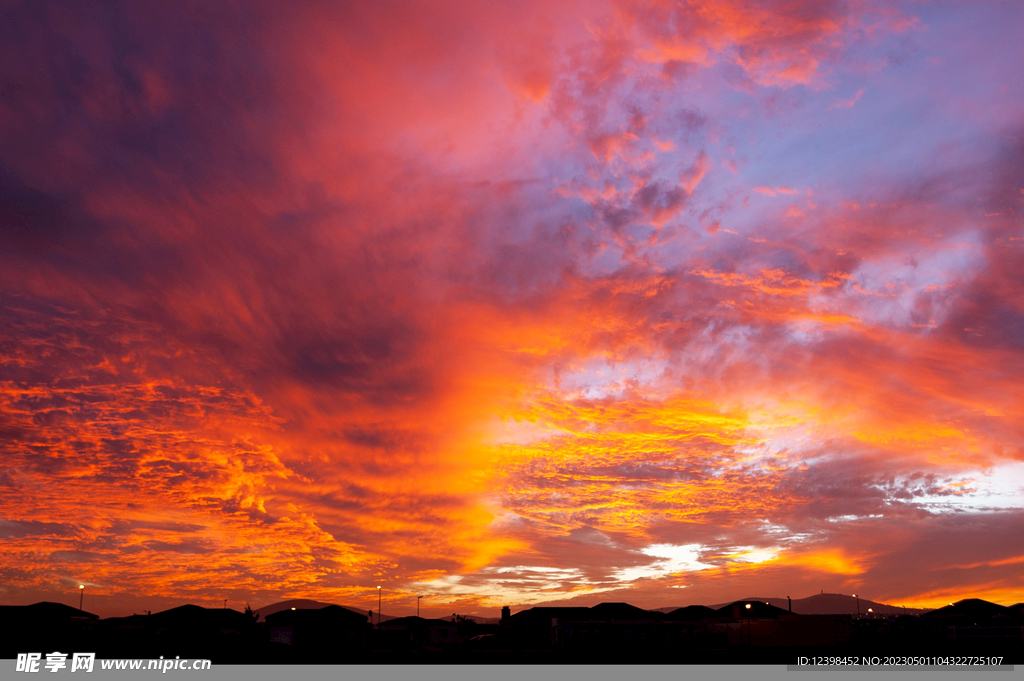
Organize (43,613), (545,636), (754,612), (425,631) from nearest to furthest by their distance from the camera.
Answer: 1. (43,613)
2. (754,612)
3. (545,636)
4. (425,631)

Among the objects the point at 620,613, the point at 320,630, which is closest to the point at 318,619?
the point at 320,630

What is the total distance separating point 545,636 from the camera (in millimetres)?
107375

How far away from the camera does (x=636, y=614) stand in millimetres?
107500

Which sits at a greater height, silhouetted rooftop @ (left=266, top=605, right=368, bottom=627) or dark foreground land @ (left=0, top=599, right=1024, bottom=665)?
silhouetted rooftop @ (left=266, top=605, right=368, bottom=627)

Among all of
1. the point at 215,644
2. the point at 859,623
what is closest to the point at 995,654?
the point at 859,623

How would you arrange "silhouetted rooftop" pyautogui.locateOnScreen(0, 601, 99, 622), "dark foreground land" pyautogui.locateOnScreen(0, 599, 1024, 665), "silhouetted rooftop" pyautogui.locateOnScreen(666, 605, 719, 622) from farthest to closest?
"silhouetted rooftop" pyautogui.locateOnScreen(666, 605, 719, 622) < "silhouetted rooftop" pyautogui.locateOnScreen(0, 601, 99, 622) < "dark foreground land" pyautogui.locateOnScreen(0, 599, 1024, 665)

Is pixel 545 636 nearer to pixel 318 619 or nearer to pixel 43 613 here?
pixel 318 619

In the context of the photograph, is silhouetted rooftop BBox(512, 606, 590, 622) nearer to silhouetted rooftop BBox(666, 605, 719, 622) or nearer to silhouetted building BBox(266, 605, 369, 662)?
silhouetted rooftop BBox(666, 605, 719, 622)

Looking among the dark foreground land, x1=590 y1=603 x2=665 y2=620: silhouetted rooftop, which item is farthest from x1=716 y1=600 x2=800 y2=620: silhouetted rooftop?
x1=590 y1=603 x2=665 y2=620: silhouetted rooftop

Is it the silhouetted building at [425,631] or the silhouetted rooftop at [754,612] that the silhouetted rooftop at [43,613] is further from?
the silhouetted rooftop at [754,612]

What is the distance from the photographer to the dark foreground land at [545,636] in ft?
239

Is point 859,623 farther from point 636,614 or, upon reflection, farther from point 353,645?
point 353,645

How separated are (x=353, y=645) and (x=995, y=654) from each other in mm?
69773

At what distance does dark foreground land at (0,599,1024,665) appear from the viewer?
7294cm
